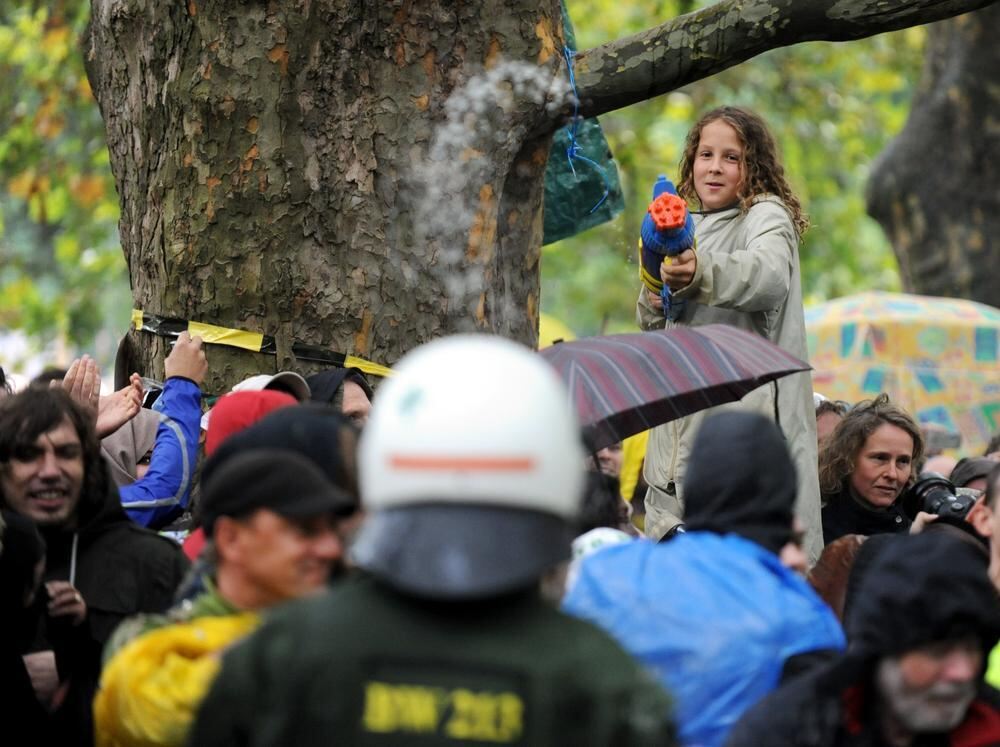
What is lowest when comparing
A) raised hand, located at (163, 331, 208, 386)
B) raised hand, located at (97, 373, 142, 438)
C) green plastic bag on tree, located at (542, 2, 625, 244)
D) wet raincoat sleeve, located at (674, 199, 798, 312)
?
raised hand, located at (97, 373, 142, 438)

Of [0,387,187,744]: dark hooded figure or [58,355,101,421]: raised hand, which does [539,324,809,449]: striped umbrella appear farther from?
Result: [58,355,101,421]: raised hand

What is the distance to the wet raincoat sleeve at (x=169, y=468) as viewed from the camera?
17.4 feet

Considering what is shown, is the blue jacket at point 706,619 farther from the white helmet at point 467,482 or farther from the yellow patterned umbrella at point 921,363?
the yellow patterned umbrella at point 921,363

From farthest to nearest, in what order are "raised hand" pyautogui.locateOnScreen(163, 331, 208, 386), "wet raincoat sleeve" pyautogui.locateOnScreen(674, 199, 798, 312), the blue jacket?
1. "raised hand" pyautogui.locateOnScreen(163, 331, 208, 386)
2. "wet raincoat sleeve" pyautogui.locateOnScreen(674, 199, 798, 312)
3. the blue jacket

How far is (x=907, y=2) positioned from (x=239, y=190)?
7.45 ft

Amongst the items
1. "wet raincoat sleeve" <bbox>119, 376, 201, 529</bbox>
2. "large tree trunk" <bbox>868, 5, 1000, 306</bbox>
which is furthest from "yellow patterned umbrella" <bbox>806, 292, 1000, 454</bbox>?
"wet raincoat sleeve" <bbox>119, 376, 201, 529</bbox>

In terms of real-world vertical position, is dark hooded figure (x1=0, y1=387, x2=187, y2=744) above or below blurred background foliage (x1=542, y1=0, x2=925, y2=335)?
below

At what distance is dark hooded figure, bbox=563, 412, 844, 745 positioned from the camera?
3375 millimetres

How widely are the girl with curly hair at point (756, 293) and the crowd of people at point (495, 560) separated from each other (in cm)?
1

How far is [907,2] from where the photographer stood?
589 cm

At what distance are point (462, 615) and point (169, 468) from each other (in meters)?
3.22

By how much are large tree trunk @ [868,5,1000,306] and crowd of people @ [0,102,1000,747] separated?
28.0 ft

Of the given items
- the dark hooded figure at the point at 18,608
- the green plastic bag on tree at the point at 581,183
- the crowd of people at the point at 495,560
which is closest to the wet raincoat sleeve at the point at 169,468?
the crowd of people at the point at 495,560

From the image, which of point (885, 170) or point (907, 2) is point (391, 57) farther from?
point (885, 170)
